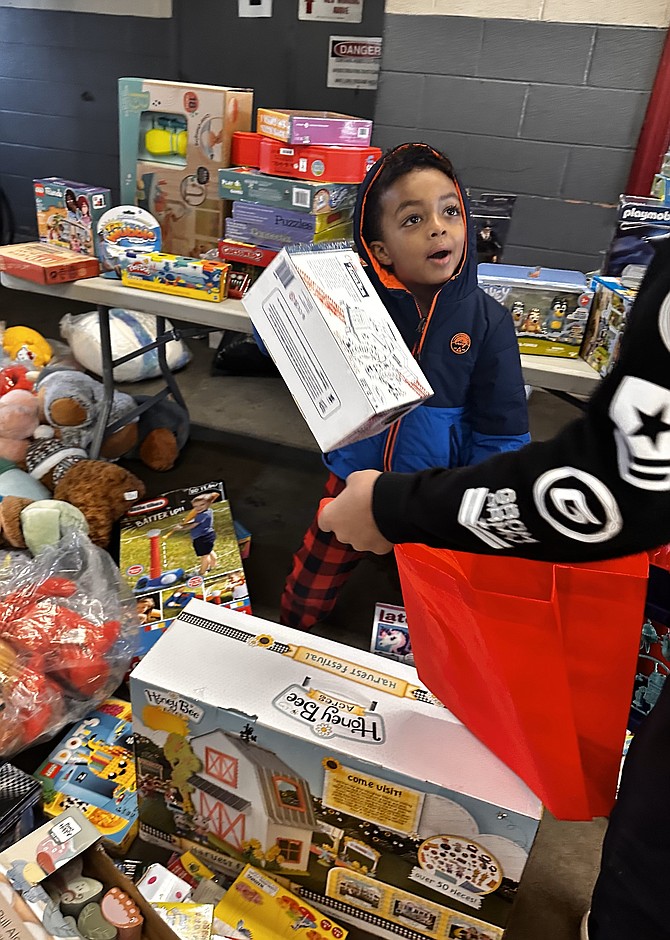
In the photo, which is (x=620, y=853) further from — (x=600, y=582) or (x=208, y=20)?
(x=208, y=20)

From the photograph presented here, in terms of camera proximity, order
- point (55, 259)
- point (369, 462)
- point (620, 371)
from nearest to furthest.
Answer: point (620, 371) < point (369, 462) < point (55, 259)

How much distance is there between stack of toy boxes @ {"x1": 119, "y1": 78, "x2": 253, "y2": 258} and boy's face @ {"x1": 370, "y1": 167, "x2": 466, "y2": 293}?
0.82 m

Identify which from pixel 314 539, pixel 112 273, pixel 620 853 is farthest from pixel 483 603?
pixel 112 273

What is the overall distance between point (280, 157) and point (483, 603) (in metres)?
1.47

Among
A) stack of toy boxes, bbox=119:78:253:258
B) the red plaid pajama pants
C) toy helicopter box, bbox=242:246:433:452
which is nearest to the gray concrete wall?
stack of toy boxes, bbox=119:78:253:258

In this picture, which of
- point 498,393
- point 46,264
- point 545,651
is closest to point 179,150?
point 46,264

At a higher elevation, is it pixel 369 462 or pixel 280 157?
pixel 280 157

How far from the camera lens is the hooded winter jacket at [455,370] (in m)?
1.36

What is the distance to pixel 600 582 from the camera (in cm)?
79

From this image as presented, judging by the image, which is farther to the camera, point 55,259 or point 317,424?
point 55,259

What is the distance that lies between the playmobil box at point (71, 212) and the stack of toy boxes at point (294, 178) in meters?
0.41

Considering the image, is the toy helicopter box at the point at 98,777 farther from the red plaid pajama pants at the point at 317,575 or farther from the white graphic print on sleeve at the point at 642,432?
the white graphic print on sleeve at the point at 642,432

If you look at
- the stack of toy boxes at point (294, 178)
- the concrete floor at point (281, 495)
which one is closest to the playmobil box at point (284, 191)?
the stack of toy boxes at point (294, 178)

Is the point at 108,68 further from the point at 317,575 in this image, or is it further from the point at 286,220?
the point at 317,575
